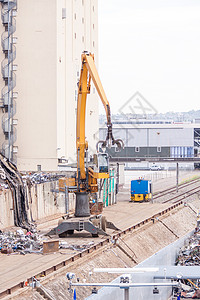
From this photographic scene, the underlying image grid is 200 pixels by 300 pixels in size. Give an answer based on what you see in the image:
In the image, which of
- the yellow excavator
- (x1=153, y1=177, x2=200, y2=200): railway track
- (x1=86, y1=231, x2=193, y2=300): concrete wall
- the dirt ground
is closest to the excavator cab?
the yellow excavator

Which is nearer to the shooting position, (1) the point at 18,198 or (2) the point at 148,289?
(2) the point at 148,289

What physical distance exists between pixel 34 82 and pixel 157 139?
120 feet

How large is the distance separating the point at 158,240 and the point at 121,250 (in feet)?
19.6

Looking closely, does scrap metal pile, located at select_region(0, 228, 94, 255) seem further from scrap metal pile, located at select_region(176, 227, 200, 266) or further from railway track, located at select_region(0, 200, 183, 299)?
scrap metal pile, located at select_region(176, 227, 200, 266)

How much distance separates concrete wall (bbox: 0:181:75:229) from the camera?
3569 centimetres

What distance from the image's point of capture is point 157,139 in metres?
88.8

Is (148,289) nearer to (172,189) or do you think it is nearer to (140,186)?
(140,186)

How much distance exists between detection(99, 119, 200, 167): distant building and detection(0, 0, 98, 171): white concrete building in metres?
30.3

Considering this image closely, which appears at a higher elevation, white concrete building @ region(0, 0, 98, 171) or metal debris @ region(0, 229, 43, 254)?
white concrete building @ region(0, 0, 98, 171)

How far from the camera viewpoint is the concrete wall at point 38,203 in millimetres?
35688

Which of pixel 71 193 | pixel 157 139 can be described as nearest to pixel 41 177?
pixel 71 193

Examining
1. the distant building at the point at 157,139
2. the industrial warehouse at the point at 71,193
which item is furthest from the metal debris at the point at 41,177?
the distant building at the point at 157,139

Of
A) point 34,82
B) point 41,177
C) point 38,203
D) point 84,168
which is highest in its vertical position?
point 34,82

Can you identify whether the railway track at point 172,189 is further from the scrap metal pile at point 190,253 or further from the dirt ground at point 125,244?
the scrap metal pile at point 190,253
